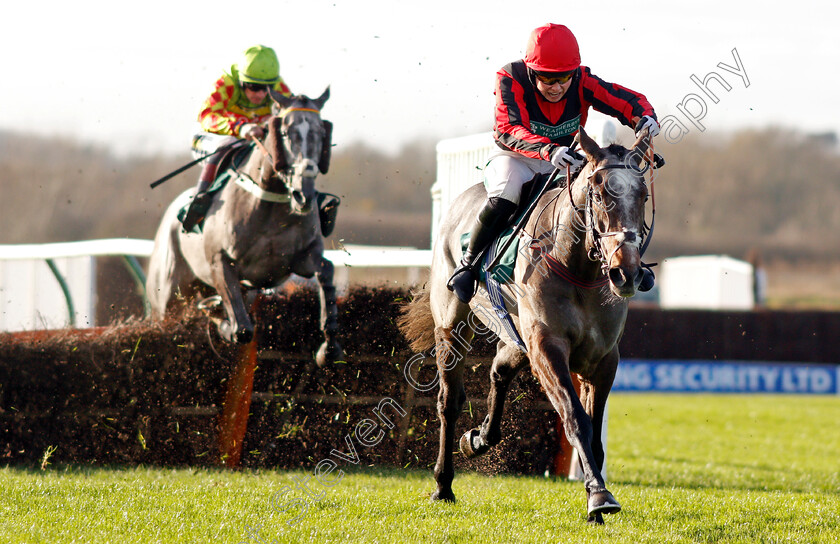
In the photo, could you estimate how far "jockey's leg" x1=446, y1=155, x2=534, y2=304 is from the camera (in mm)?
4887

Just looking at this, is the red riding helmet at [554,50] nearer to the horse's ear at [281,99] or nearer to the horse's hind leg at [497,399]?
the horse's hind leg at [497,399]

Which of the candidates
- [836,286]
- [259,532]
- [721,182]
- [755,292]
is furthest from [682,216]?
[259,532]

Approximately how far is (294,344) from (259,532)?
8.21 ft

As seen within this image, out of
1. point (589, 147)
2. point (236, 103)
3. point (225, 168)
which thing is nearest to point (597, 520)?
point (589, 147)

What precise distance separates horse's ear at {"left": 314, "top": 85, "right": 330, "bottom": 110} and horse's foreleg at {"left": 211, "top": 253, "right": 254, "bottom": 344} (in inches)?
51.6

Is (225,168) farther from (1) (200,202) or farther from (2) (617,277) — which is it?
(2) (617,277)

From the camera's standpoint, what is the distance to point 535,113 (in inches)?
192

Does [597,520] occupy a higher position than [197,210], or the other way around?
[197,210]

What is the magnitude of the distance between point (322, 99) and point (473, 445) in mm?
2626

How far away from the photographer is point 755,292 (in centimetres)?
2630

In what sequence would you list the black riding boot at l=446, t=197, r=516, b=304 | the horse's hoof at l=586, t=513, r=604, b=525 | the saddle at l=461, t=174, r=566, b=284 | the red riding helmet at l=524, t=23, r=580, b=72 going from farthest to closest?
1. the black riding boot at l=446, t=197, r=516, b=304
2. the saddle at l=461, t=174, r=566, b=284
3. the red riding helmet at l=524, t=23, r=580, b=72
4. the horse's hoof at l=586, t=513, r=604, b=525

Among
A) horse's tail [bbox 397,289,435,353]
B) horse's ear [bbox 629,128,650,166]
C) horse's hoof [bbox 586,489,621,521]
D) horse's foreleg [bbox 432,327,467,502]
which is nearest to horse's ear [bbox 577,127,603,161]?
horse's ear [bbox 629,128,650,166]

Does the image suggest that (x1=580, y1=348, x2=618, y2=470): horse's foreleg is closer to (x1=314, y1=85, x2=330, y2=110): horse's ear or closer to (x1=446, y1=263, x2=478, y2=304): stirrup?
(x1=446, y1=263, x2=478, y2=304): stirrup

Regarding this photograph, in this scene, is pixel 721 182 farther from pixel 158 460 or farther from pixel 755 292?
pixel 158 460
